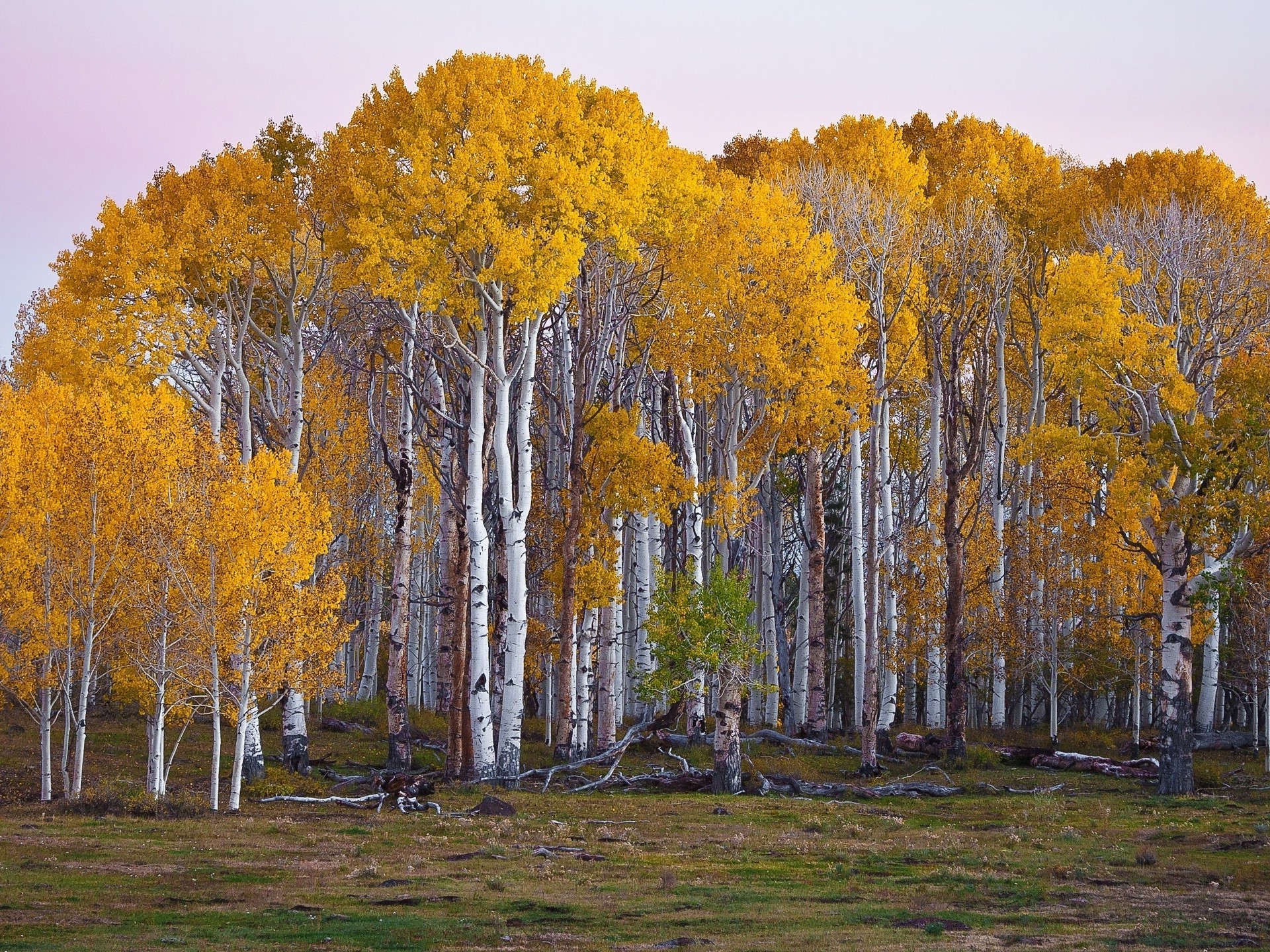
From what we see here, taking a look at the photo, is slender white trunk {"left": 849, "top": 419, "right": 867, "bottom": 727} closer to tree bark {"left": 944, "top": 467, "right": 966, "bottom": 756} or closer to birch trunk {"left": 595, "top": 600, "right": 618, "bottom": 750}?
tree bark {"left": 944, "top": 467, "right": 966, "bottom": 756}

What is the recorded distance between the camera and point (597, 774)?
100 feet

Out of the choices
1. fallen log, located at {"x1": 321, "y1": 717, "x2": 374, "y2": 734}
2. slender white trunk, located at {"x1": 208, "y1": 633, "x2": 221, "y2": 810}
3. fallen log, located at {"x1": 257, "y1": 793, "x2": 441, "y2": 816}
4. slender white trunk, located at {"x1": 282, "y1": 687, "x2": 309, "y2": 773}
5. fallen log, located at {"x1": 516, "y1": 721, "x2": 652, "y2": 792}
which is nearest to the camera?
slender white trunk, located at {"x1": 208, "y1": 633, "x2": 221, "y2": 810}

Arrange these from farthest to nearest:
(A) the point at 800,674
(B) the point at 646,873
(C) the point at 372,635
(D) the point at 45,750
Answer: (C) the point at 372,635
(A) the point at 800,674
(D) the point at 45,750
(B) the point at 646,873

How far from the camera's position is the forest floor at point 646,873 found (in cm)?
1298

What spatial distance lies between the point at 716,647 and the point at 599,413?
8.95 metres

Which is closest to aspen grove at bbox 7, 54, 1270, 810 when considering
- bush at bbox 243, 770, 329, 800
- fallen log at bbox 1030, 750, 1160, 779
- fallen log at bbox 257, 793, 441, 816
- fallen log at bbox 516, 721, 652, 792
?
bush at bbox 243, 770, 329, 800

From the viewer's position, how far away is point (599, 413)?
33250 millimetres

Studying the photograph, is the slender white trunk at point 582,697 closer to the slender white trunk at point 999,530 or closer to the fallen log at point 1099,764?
the fallen log at point 1099,764

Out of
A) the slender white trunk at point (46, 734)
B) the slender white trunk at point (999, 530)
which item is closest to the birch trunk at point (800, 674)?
the slender white trunk at point (999, 530)

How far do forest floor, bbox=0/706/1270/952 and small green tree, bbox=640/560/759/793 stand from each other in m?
1.32

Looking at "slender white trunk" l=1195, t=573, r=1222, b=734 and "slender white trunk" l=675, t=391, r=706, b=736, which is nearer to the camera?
"slender white trunk" l=675, t=391, r=706, b=736

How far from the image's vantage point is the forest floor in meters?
13.0

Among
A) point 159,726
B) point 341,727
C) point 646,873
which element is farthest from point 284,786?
point 341,727

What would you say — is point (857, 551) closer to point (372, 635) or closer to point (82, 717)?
point (372, 635)
